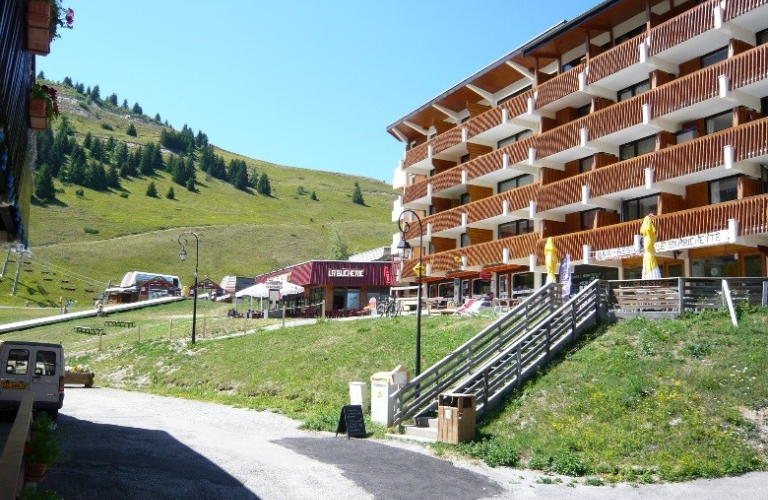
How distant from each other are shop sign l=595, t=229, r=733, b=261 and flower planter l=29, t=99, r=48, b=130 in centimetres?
2316

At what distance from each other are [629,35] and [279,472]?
28.8 metres

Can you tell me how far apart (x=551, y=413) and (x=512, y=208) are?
2442 centimetres

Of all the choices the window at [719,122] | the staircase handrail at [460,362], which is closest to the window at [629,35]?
the window at [719,122]

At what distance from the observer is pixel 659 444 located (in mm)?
13891

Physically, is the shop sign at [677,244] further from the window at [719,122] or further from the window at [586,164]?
the window at [586,164]

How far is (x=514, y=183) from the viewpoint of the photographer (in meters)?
42.8

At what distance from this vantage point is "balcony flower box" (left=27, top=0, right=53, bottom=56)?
10406 mm

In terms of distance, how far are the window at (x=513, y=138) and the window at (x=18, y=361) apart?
28099 mm

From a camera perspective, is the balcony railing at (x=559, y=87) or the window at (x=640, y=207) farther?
the balcony railing at (x=559, y=87)

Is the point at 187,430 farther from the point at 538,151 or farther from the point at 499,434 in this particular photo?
the point at 538,151

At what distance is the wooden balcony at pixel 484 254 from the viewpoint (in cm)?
3862

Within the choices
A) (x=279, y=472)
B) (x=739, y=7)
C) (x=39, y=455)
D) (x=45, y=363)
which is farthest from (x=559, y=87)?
(x=39, y=455)

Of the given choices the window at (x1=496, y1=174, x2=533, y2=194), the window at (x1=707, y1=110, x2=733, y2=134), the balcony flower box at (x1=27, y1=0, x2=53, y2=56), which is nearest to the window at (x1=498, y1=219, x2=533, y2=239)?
the window at (x1=496, y1=174, x2=533, y2=194)

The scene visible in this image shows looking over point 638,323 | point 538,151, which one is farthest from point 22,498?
point 538,151
